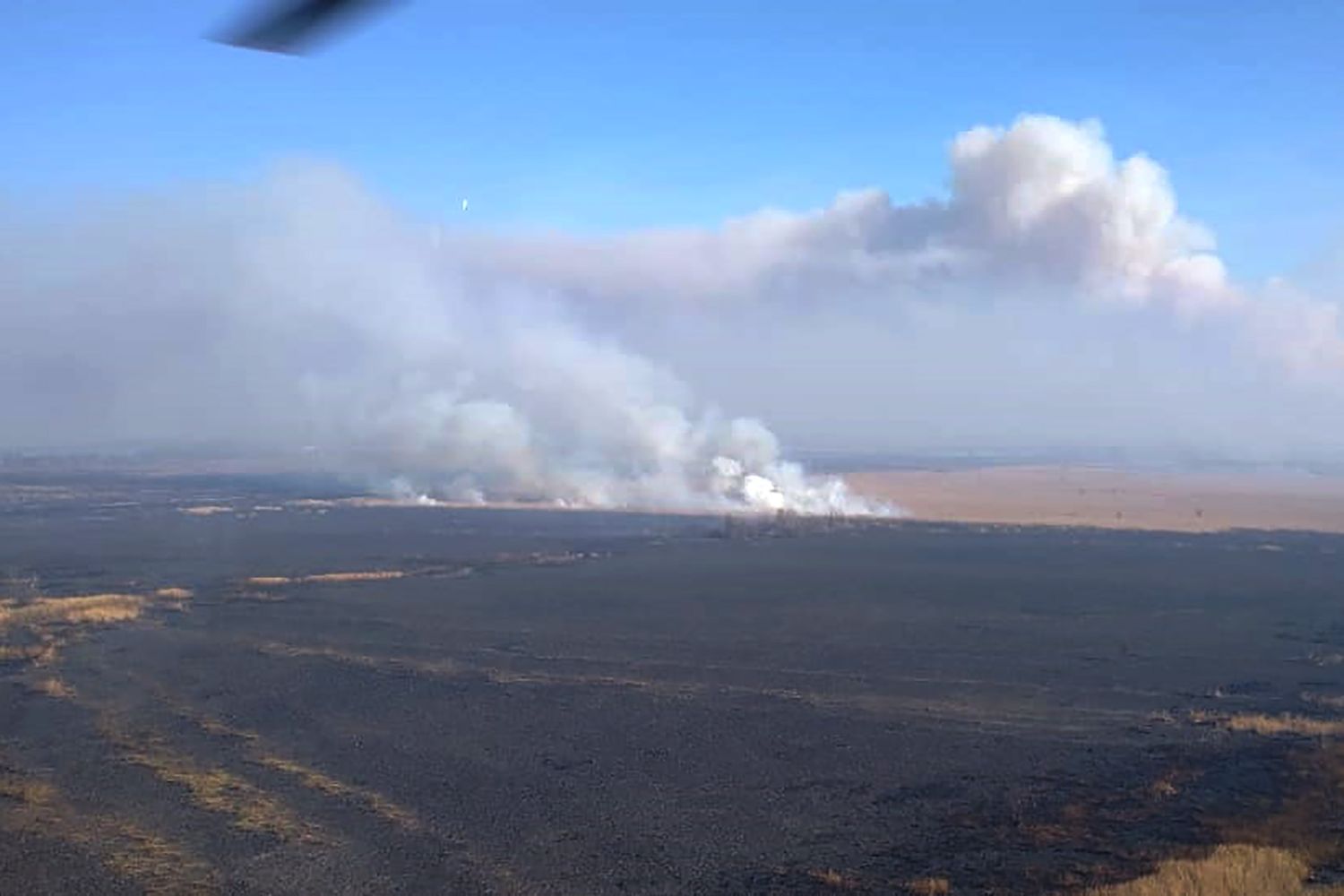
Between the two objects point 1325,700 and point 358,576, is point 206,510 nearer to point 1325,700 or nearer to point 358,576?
point 358,576

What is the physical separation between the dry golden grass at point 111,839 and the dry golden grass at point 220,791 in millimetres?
1862

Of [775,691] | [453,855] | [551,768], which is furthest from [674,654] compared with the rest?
[453,855]

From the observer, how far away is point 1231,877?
21844mm

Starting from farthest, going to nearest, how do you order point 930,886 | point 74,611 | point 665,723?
point 74,611 → point 665,723 → point 930,886

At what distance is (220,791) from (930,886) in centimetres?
1658

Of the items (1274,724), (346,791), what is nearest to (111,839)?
(346,791)

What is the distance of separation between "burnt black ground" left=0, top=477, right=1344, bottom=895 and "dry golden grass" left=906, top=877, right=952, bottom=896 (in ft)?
1.19

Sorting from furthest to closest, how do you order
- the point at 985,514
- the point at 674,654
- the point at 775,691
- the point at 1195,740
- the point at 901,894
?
1. the point at 985,514
2. the point at 674,654
3. the point at 775,691
4. the point at 1195,740
5. the point at 901,894

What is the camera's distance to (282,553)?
8375 centimetres

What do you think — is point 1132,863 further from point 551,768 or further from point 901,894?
point 551,768

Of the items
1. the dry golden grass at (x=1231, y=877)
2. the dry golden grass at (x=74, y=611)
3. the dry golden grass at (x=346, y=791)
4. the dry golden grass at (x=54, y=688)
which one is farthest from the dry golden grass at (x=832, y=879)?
the dry golden grass at (x=74, y=611)

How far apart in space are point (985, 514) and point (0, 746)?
11191 centimetres

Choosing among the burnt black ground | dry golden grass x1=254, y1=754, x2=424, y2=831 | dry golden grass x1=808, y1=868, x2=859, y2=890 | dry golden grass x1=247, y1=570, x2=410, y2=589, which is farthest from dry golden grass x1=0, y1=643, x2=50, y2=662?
dry golden grass x1=808, y1=868, x2=859, y2=890

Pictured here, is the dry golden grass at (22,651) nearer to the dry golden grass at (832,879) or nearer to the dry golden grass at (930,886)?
the dry golden grass at (832,879)
